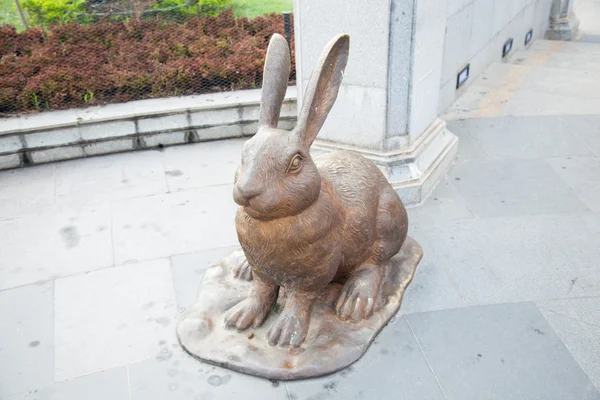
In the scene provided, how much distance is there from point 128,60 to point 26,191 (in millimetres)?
2278

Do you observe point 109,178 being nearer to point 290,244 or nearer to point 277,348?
point 277,348

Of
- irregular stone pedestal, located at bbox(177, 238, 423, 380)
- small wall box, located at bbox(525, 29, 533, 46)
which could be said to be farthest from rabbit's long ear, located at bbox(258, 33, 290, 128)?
small wall box, located at bbox(525, 29, 533, 46)

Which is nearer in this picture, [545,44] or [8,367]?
[8,367]

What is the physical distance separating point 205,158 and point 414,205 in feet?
6.63

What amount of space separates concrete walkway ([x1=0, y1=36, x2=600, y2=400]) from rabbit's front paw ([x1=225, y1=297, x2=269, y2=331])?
0.27 m

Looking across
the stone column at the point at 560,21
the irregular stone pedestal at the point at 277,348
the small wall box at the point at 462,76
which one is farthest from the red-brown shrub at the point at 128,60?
the stone column at the point at 560,21

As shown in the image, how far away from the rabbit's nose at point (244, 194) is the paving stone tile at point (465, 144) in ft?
10.4

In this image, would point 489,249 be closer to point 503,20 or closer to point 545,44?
point 503,20

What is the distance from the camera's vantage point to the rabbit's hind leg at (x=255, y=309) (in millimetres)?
3406

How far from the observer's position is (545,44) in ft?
33.1

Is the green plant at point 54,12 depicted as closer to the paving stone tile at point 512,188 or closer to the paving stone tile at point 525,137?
the paving stone tile at point 525,137

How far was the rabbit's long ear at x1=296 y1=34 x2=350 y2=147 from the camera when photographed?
277cm

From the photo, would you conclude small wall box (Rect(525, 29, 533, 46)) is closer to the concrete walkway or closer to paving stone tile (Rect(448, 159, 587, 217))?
the concrete walkway

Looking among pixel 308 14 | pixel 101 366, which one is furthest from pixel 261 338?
pixel 308 14
